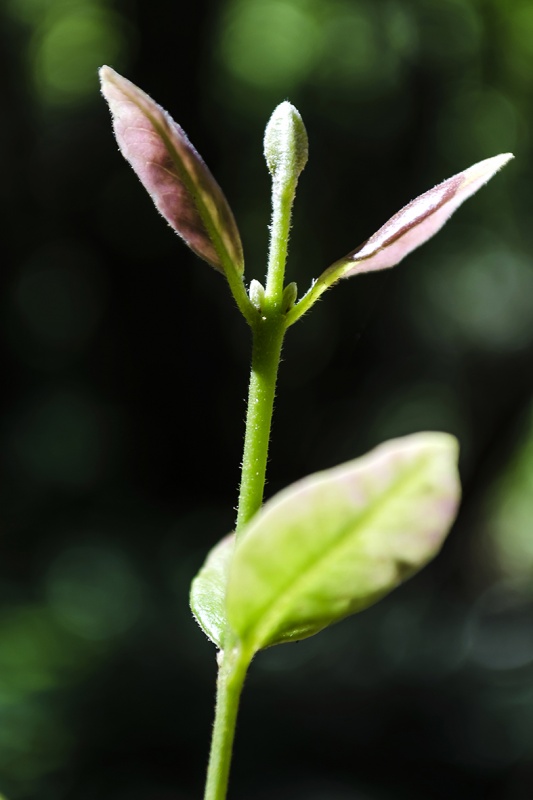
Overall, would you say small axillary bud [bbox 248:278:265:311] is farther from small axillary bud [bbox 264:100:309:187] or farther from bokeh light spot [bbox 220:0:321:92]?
bokeh light spot [bbox 220:0:321:92]

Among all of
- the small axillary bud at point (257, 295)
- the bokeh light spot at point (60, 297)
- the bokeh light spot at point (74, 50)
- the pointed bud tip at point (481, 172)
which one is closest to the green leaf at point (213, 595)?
the small axillary bud at point (257, 295)

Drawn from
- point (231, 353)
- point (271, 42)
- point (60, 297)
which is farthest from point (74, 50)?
point (231, 353)

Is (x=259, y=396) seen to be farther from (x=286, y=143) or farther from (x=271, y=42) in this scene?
(x=271, y=42)

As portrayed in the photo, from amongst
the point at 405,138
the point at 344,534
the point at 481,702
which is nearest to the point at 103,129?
the point at 405,138

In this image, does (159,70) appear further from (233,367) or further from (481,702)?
(481,702)

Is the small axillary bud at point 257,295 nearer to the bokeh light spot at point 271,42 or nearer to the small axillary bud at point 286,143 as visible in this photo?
the small axillary bud at point 286,143

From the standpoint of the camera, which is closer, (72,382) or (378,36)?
(72,382)

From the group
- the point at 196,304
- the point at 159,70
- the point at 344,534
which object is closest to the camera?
the point at 344,534
